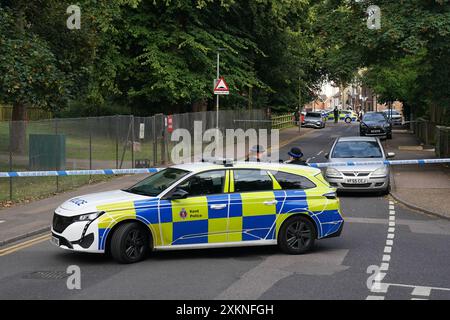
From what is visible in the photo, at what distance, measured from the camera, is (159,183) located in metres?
10.0

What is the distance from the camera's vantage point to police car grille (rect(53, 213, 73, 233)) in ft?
Answer: 29.8

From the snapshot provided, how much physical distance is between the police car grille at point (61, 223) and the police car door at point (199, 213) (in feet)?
4.45

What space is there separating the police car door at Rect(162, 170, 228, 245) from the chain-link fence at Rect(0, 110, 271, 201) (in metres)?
7.72

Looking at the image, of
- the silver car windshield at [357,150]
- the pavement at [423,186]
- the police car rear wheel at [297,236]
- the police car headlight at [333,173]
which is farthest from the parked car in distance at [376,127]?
the police car rear wheel at [297,236]

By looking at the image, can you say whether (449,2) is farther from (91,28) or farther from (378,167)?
(91,28)

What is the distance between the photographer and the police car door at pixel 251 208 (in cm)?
974

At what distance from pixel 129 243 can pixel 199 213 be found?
1.12m

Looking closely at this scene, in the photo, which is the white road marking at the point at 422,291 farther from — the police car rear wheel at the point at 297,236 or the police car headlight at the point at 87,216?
the police car headlight at the point at 87,216

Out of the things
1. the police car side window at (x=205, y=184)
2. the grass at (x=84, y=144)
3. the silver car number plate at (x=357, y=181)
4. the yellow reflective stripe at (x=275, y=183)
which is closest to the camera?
the police car side window at (x=205, y=184)

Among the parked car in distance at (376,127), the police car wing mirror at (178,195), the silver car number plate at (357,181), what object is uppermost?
the parked car in distance at (376,127)

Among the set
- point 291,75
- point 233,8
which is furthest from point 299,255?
point 291,75

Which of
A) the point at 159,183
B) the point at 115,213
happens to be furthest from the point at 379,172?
the point at 115,213

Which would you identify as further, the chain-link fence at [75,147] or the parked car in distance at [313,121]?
the parked car in distance at [313,121]
